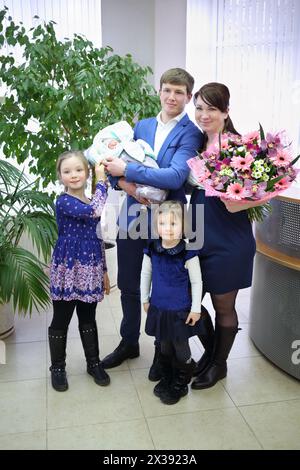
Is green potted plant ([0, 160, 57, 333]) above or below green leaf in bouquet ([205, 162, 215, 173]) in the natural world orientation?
below

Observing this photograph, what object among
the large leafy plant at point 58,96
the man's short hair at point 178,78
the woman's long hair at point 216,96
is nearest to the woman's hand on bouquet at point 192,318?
the woman's long hair at point 216,96

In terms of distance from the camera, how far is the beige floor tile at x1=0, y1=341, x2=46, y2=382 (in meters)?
2.53

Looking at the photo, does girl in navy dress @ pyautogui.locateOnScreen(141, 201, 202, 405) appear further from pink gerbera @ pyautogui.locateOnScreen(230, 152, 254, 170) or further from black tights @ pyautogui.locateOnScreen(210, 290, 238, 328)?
pink gerbera @ pyautogui.locateOnScreen(230, 152, 254, 170)

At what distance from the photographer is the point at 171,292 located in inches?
83.4

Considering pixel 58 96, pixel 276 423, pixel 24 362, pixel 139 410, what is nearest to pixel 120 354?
pixel 139 410

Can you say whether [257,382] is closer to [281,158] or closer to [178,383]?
[178,383]

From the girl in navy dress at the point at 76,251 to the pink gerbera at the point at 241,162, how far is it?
627 millimetres

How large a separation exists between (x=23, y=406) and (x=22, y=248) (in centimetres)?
90

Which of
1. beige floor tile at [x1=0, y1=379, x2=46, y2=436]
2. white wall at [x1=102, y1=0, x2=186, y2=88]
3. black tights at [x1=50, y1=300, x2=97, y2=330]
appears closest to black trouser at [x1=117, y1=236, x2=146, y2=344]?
black tights at [x1=50, y1=300, x2=97, y2=330]

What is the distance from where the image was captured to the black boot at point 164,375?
2316 mm

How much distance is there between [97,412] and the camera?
2182mm

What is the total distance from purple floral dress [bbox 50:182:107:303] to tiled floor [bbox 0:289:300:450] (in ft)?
1.77

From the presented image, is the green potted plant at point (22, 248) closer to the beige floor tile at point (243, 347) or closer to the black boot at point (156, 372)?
the black boot at point (156, 372)
